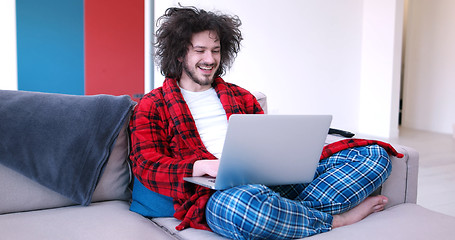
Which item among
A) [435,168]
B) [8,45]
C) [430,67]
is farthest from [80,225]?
[430,67]

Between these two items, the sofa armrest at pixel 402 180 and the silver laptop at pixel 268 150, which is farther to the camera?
the sofa armrest at pixel 402 180

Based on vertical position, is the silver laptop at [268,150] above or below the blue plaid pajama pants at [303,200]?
above

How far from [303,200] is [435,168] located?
2.54 metres

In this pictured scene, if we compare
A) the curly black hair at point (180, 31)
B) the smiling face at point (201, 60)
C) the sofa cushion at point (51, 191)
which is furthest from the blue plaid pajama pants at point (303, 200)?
the curly black hair at point (180, 31)

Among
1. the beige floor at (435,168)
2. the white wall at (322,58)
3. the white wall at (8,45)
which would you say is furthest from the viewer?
the white wall at (322,58)

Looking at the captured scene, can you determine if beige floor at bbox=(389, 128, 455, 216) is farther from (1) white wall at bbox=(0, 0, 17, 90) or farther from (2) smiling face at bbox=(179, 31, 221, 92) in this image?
(1) white wall at bbox=(0, 0, 17, 90)

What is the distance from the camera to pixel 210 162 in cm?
140

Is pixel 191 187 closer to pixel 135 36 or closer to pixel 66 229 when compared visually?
pixel 66 229

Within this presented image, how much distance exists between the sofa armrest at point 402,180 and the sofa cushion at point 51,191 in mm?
991

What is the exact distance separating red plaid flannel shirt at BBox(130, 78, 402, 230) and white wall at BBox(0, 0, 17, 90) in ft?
6.98

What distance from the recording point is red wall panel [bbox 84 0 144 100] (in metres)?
3.67

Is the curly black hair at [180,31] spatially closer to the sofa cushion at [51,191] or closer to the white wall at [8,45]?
the sofa cushion at [51,191]

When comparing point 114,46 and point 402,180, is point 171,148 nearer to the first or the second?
point 402,180

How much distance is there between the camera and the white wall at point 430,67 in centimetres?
560
